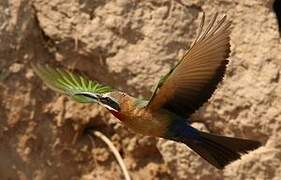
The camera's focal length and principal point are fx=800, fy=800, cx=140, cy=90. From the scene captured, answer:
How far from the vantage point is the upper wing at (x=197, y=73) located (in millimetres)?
1743

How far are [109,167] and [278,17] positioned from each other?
0.75 metres

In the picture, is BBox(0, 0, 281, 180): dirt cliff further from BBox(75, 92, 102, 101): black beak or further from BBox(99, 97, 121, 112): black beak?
BBox(99, 97, 121, 112): black beak

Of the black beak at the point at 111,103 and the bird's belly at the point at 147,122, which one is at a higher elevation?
the black beak at the point at 111,103

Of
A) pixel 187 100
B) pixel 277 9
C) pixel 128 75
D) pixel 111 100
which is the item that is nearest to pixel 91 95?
pixel 111 100

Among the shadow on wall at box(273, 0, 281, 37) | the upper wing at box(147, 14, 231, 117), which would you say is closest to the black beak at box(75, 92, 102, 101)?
the upper wing at box(147, 14, 231, 117)

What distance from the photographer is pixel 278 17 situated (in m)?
2.53

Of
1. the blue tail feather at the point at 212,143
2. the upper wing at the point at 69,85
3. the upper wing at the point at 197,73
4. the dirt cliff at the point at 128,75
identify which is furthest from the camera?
the dirt cliff at the point at 128,75

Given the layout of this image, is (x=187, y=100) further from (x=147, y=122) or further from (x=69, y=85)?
(x=69, y=85)

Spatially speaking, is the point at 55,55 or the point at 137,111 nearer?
the point at 137,111

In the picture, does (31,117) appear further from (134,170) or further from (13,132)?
(134,170)

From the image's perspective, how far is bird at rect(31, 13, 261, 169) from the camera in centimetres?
175

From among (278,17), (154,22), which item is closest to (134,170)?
(154,22)

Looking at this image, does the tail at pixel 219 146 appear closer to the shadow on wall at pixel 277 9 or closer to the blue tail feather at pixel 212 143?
the blue tail feather at pixel 212 143

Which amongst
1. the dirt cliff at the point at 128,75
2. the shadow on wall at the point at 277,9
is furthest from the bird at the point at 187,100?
the shadow on wall at the point at 277,9
